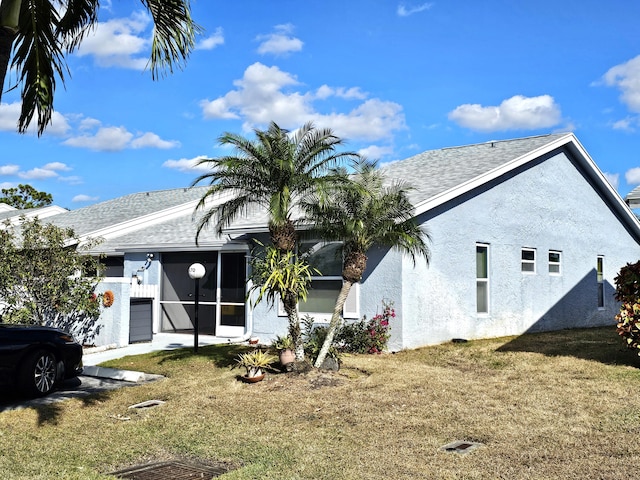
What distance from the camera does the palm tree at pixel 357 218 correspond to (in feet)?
36.8

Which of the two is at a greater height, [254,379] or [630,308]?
[630,308]

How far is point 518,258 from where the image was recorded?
17.2 metres

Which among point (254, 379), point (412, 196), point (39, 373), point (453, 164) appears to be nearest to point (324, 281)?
point (412, 196)

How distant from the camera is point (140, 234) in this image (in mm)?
21469

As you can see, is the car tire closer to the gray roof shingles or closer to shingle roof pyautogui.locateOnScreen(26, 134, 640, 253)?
the gray roof shingles

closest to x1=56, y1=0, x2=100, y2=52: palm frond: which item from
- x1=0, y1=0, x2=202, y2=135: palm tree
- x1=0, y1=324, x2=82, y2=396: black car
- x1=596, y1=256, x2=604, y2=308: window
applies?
x1=0, y1=0, x2=202, y2=135: palm tree

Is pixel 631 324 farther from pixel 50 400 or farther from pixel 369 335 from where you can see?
pixel 50 400

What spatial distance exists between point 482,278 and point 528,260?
2260 millimetres

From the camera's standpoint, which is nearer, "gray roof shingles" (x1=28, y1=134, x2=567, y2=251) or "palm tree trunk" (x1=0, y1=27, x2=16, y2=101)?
"palm tree trunk" (x1=0, y1=27, x2=16, y2=101)

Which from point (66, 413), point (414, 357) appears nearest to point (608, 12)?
point (414, 357)

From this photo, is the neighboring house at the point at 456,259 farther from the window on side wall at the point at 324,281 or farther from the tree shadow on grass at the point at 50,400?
the tree shadow on grass at the point at 50,400

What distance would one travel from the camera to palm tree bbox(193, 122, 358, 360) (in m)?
10.6

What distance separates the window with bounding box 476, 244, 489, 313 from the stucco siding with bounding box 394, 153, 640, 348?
11 centimetres

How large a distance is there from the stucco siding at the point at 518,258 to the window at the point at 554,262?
0.13 meters
